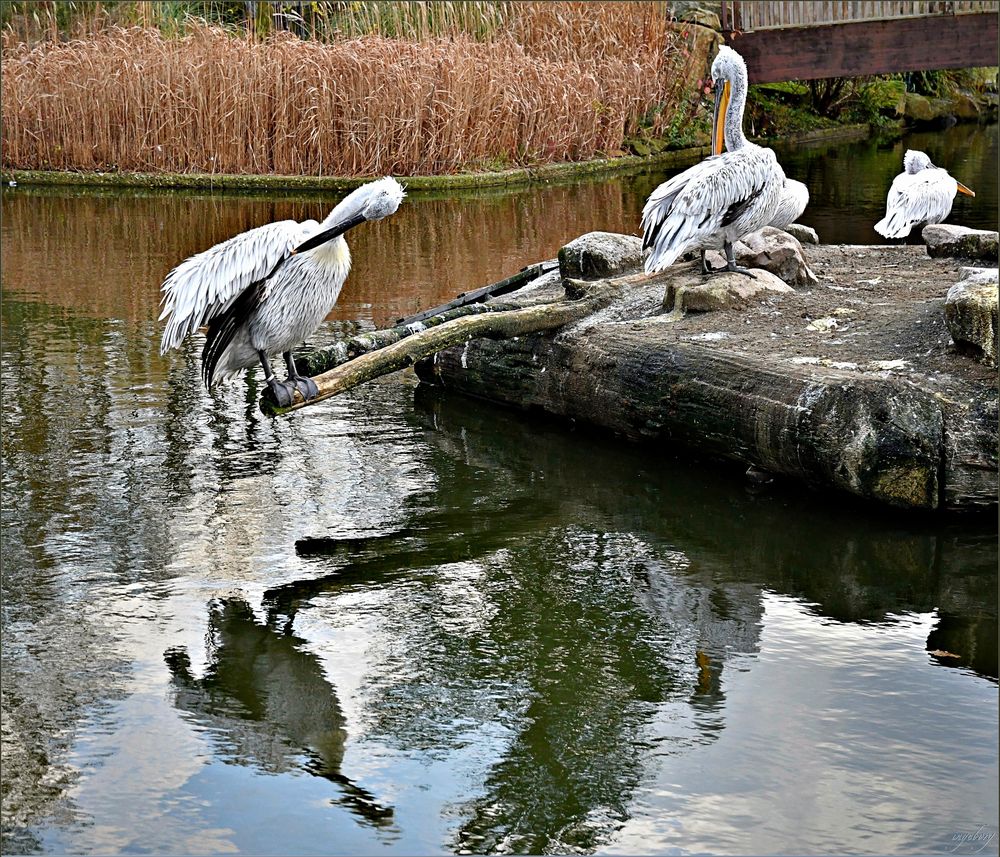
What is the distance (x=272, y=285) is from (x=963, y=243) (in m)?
3.41

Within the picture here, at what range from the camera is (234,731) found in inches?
129

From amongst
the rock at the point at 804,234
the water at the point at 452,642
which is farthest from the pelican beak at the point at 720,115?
the water at the point at 452,642

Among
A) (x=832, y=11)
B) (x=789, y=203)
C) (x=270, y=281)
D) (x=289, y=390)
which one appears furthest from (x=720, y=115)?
(x=832, y=11)

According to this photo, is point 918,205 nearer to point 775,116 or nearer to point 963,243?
point 963,243

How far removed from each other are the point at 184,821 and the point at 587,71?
11723 mm

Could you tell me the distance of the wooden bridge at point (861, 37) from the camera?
13258mm

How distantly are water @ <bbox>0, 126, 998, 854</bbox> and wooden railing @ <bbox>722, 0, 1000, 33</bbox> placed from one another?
886 cm

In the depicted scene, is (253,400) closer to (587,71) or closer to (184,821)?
(184,821)

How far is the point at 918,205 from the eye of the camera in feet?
25.4

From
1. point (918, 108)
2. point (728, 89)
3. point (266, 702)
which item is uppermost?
point (918, 108)

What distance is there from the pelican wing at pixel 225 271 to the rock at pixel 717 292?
170 centimetres

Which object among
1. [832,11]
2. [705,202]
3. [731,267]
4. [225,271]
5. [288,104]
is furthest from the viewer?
[832,11]

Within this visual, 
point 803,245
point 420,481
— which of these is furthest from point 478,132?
point 420,481

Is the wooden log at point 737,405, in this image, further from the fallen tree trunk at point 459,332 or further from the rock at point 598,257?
the rock at point 598,257
